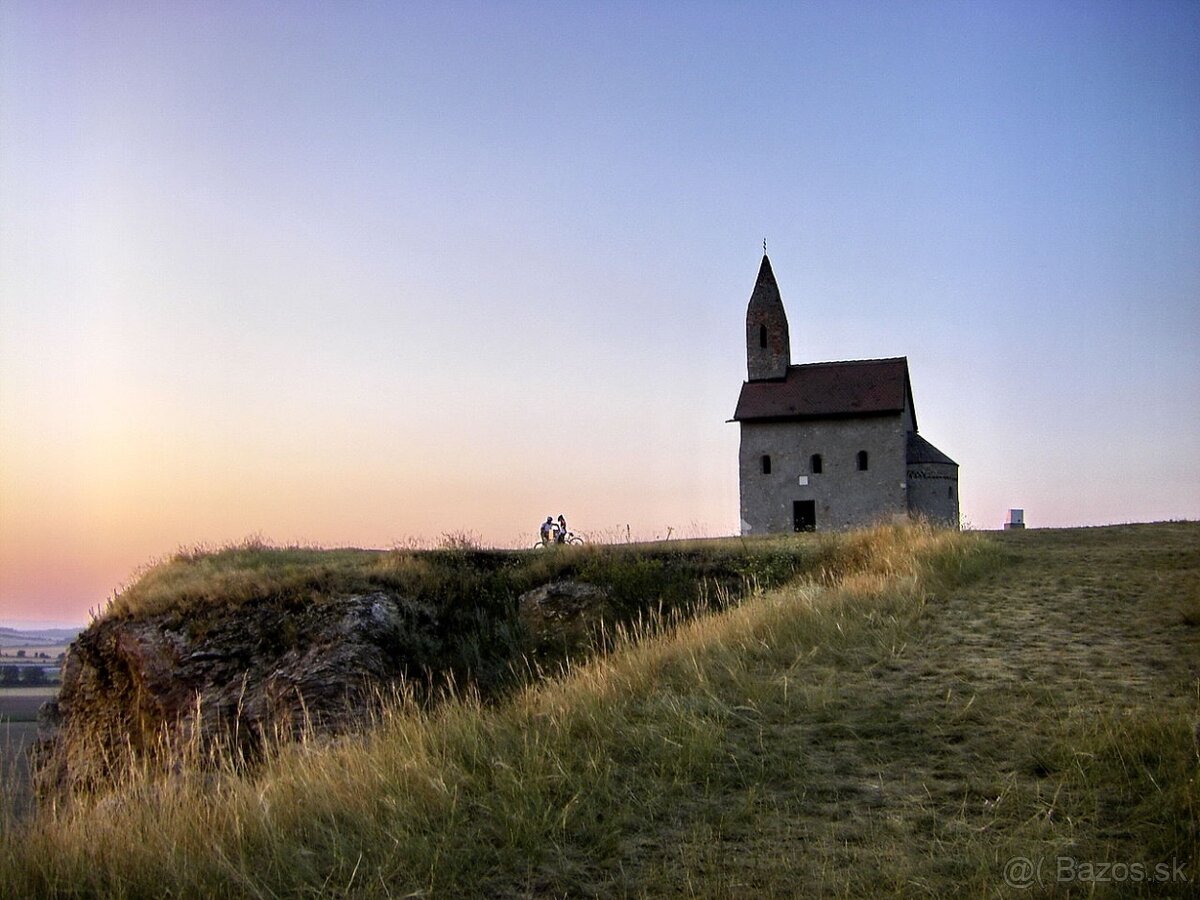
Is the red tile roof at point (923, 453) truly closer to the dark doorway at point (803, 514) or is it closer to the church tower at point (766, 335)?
the dark doorway at point (803, 514)

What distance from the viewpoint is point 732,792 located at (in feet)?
20.0

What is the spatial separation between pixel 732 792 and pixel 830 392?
1289 inches

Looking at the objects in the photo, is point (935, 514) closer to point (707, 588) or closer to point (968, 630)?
point (707, 588)

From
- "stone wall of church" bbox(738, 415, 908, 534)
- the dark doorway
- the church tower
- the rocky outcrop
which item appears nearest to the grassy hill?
the rocky outcrop

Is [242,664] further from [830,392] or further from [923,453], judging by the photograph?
[923,453]

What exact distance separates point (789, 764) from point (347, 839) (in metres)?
2.92

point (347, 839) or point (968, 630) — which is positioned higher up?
point (968, 630)

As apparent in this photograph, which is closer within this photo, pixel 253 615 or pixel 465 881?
pixel 465 881

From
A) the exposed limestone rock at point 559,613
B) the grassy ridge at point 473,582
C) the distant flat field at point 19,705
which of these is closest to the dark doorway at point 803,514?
the grassy ridge at point 473,582

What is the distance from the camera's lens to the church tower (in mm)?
39344

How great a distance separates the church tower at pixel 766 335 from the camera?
39.3m

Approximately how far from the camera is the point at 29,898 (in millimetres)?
4723

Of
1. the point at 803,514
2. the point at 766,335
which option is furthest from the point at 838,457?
the point at 766,335

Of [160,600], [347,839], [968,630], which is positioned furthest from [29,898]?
[160,600]
